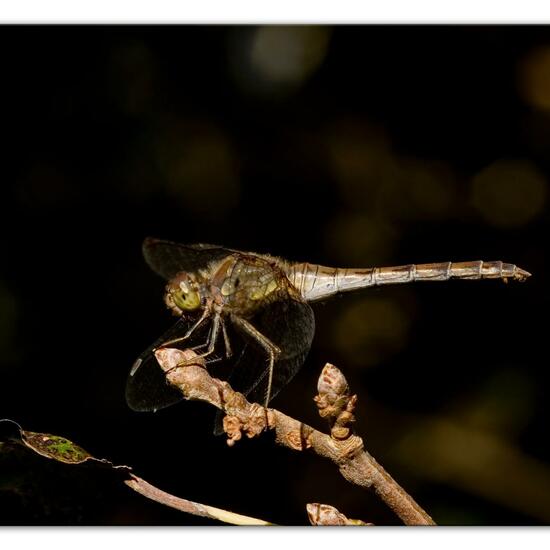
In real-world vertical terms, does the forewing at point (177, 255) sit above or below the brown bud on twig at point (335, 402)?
above

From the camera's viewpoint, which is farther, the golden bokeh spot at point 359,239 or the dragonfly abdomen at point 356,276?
the golden bokeh spot at point 359,239

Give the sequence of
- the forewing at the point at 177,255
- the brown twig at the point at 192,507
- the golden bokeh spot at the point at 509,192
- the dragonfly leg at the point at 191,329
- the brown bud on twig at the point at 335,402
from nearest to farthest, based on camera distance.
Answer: the brown bud on twig at the point at 335,402, the brown twig at the point at 192,507, the dragonfly leg at the point at 191,329, the forewing at the point at 177,255, the golden bokeh spot at the point at 509,192

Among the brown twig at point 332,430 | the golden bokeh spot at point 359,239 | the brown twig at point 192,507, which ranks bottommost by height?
the brown twig at point 192,507

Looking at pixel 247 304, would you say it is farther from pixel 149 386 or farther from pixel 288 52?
pixel 288 52

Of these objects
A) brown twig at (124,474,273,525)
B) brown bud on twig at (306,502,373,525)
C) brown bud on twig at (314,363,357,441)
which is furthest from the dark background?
brown bud on twig at (314,363,357,441)

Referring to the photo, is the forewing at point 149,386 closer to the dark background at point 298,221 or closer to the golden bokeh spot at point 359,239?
the dark background at point 298,221

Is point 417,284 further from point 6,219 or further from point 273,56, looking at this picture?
point 6,219

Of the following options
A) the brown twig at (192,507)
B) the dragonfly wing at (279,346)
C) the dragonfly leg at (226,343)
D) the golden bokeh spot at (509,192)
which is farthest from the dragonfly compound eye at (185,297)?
the golden bokeh spot at (509,192)
